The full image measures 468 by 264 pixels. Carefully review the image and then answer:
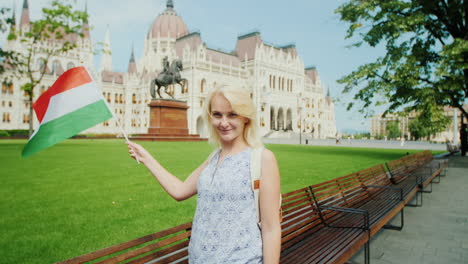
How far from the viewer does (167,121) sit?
2766 centimetres

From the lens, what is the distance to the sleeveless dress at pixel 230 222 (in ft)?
5.57

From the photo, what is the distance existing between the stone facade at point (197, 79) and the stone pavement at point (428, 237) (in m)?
48.7

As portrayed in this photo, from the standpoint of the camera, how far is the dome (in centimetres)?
7569

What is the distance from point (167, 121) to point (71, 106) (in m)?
25.6

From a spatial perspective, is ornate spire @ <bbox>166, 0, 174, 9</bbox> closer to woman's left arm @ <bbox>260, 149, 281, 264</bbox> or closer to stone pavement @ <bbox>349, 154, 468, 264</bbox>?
stone pavement @ <bbox>349, 154, 468, 264</bbox>

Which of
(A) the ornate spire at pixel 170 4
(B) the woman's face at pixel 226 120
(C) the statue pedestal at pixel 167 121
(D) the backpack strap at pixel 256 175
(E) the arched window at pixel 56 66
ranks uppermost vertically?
(A) the ornate spire at pixel 170 4

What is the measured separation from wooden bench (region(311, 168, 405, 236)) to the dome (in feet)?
245

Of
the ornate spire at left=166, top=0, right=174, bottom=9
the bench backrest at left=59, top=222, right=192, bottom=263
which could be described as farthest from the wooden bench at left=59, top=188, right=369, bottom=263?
the ornate spire at left=166, top=0, right=174, bottom=9

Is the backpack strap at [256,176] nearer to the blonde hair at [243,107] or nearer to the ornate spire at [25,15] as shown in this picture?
the blonde hair at [243,107]

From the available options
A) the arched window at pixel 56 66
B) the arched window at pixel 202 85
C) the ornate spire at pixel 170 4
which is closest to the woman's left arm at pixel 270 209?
the arched window at pixel 202 85

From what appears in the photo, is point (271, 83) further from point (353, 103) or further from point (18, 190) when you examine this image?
point (18, 190)

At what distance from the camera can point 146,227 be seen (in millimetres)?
4473

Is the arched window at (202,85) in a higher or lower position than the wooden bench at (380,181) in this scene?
higher

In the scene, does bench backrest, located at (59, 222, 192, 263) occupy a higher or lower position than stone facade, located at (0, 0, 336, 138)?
lower
